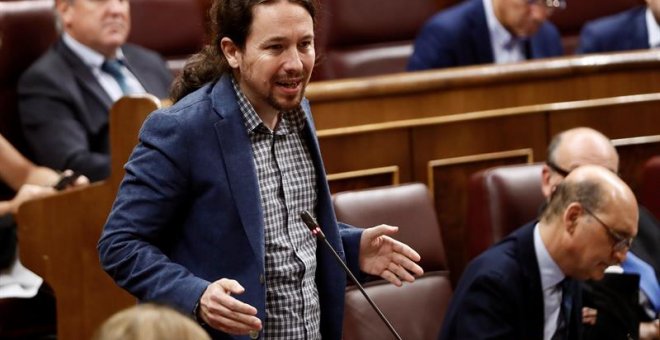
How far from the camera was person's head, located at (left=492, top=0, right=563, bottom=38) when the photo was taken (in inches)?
78.7

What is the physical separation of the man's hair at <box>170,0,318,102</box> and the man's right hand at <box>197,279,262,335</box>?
207 millimetres

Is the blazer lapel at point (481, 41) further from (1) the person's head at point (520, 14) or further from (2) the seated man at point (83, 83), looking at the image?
(2) the seated man at point (83, 83)

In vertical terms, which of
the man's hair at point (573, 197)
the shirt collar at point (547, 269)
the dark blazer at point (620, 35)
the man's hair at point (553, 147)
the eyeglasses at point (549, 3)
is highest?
the eyeglasses at point (549, 3)

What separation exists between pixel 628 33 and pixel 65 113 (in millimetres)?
986

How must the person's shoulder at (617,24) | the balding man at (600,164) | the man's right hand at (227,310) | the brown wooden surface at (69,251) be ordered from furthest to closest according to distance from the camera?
the person's shoulder at (617,24)
the balding man at (600,164)
the brown wooden surface at (69,251)
the man's right hand at (227,310)

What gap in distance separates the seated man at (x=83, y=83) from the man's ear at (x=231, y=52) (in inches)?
27.8

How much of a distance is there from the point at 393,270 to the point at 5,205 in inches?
30.2

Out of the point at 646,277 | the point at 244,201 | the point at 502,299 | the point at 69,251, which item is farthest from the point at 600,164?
the point at 244,201

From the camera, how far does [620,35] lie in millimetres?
2078

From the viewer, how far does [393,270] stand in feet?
3.19

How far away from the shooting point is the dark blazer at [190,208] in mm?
909

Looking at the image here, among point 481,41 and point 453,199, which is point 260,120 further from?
point 481,41

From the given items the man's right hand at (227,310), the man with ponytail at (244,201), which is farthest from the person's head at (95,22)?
the man's right hand at (227,310)

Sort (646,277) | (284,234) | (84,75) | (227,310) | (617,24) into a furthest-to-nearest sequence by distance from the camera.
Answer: (617,24) → (84,75) → (646,277) → (284,234) → (227,310)
